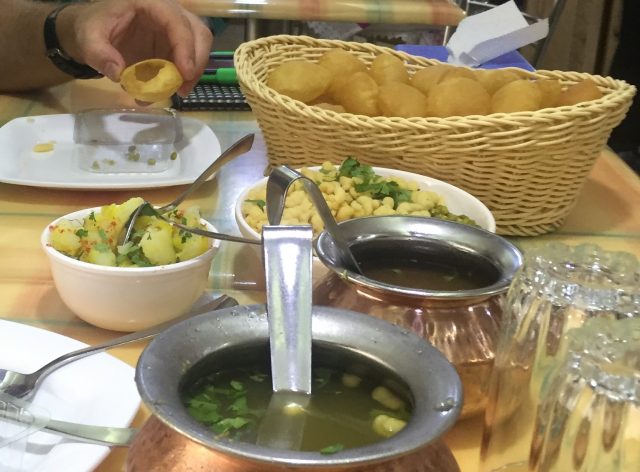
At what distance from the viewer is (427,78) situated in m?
1.19

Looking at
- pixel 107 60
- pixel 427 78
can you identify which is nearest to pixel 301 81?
pixel 427 78

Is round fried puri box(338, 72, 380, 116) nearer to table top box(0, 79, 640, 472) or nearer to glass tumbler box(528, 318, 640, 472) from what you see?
table top box(0, 79, 640, 472)

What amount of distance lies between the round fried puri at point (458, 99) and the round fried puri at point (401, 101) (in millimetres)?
16

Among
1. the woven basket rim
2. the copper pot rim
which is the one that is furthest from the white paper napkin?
the copper pot rim

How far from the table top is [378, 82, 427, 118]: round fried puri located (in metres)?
0.22

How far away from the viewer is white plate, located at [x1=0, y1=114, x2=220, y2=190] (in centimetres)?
113

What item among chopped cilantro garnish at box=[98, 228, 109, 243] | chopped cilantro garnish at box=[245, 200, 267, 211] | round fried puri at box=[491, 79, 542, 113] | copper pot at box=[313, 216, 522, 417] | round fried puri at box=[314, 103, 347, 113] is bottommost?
chopped cilantro garnish at box=[245, 200, 267, 211]

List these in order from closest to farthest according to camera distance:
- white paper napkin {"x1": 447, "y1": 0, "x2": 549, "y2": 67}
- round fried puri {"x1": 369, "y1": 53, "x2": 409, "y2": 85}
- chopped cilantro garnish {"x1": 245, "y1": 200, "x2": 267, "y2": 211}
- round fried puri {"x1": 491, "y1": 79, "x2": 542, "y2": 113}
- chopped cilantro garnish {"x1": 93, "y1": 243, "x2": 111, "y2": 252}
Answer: chopped cilantro garnish {"x1": 93, "y1": 243, "x2": 111, "y2": 252} < chopped cilantro garnish {"x1": 245, "y1": 200, "x2": 267, "y2": 211} < round fried puri {"x1": 491, "y1": 79, "x2": 542, "y2": 113} < round fried puri {"x1": 369, "y1": 53, "x2": 409, "y2": 85} < white paper napkin {"x1": 447, "y1": 0, "x2": 549, "y2": 67}

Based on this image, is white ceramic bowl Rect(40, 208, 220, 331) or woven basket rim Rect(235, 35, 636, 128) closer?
white ceramic bowl Rect(40, 208, 220, 331)

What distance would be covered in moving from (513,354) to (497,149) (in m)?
0.48

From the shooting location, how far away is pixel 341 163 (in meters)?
1.08

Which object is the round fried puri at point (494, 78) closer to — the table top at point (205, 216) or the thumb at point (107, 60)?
the table top at point (205, 216)

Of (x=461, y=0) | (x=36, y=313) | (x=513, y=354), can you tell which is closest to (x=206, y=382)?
(x=513, y=354)

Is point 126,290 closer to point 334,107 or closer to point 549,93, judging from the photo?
point 334,107
